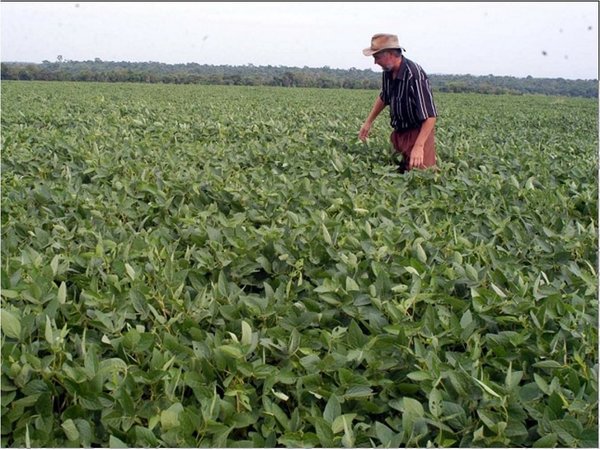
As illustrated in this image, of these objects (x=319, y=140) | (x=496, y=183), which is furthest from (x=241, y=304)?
(x=319, y=140)

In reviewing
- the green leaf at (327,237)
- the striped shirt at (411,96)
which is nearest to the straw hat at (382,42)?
the striped shirt at (411,96)

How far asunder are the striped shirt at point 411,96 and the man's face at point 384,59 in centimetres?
10

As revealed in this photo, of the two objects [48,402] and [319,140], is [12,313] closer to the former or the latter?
[48,402]

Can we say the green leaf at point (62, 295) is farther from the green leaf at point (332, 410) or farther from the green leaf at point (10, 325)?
the green leaf at point (332, 410)

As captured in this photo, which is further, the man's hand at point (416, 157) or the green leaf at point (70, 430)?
the man's hand at point (416, 157)

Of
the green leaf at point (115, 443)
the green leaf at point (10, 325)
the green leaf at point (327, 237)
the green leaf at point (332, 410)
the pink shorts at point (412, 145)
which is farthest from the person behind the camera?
the pink shorts at point (412, 145)

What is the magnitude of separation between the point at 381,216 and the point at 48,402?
1736 mm

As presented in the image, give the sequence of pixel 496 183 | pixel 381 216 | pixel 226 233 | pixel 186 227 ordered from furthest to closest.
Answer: pixel 496 183
pixel 381 216
pixel 186 227
pixel 226 233

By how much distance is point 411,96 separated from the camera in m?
4.48

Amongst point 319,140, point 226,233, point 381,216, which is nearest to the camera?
point 226,233

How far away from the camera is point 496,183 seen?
Answer: 11.3 feet

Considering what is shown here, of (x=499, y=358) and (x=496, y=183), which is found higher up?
(x=496, y=183)

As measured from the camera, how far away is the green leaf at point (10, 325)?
1500 mm

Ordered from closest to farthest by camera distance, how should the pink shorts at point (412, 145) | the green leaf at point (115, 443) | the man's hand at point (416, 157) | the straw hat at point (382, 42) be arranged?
the green leaf at point (115, 443) < the man's hand at point (416, 157) < the straw hat at point (382, 42) < the pink shorts at point (412, 145)
